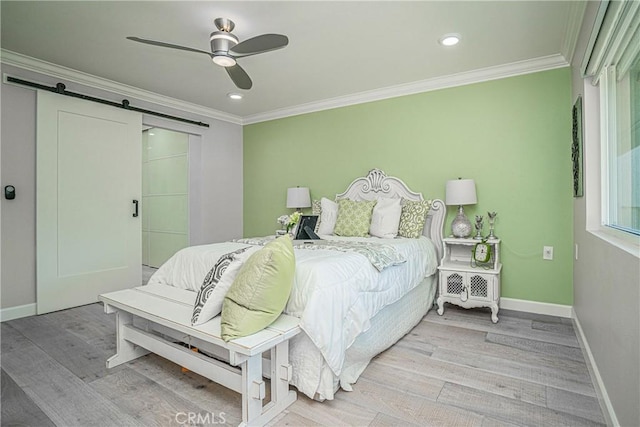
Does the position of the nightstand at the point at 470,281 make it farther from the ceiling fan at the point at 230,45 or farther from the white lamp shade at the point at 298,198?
the ceiling fan at the point at 230,45

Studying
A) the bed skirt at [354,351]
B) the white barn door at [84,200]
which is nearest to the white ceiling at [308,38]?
the white barn door at [84,200]

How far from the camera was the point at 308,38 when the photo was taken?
2775mm

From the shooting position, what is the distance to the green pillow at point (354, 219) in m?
3.57

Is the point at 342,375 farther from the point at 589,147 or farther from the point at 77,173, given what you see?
the point at 77,173

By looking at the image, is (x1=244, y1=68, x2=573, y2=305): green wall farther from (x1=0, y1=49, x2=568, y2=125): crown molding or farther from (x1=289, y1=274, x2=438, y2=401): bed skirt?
(x1=289, y1=274, x2=438, y2=401): bed skirt

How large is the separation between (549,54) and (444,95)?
969mm

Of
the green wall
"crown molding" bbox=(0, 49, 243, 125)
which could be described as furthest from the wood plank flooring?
"crown molding" bbox=(0, 49, 243, 125)

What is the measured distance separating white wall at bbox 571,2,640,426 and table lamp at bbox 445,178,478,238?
A: 84 centimetres

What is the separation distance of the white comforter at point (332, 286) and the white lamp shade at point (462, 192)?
89 centimetres

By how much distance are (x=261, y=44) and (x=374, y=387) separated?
7.65ft

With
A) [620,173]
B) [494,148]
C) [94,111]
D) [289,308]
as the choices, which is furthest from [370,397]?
[94,111]

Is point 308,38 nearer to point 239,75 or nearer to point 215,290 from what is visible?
point 239,75

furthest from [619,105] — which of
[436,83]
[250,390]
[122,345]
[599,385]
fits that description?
[122,345]

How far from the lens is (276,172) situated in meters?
5.08
